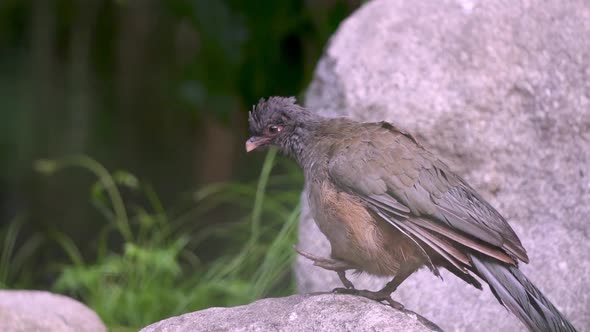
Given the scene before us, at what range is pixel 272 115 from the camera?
321 centimetres

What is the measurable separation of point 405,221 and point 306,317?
17.4 inches

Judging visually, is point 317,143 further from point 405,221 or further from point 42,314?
point 42,314

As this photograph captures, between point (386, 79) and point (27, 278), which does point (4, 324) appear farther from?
point (27, 278)

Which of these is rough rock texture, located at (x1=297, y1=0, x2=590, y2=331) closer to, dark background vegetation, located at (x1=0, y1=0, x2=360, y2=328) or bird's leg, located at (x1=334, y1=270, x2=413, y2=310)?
bird's leg, located at (x1=334, y1=270, x2=413, y2=310)

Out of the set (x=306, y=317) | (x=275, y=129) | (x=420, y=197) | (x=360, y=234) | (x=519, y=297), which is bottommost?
(x=306, y=317)

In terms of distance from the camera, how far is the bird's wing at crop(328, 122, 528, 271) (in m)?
2.72

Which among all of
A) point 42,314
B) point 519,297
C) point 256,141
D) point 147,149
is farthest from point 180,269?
point 147,149

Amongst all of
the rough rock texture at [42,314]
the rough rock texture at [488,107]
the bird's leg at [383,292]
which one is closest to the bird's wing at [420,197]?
the bird's leg at [383,292]

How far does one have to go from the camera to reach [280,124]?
322 cm

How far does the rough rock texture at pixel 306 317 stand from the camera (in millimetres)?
2613

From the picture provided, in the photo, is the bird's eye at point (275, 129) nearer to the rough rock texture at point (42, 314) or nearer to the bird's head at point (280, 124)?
the bird's head at point (280, 124)

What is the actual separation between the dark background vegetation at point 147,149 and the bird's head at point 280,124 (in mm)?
1290

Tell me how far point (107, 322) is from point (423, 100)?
227 centimetres

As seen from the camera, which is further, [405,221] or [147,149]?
[147,149]
